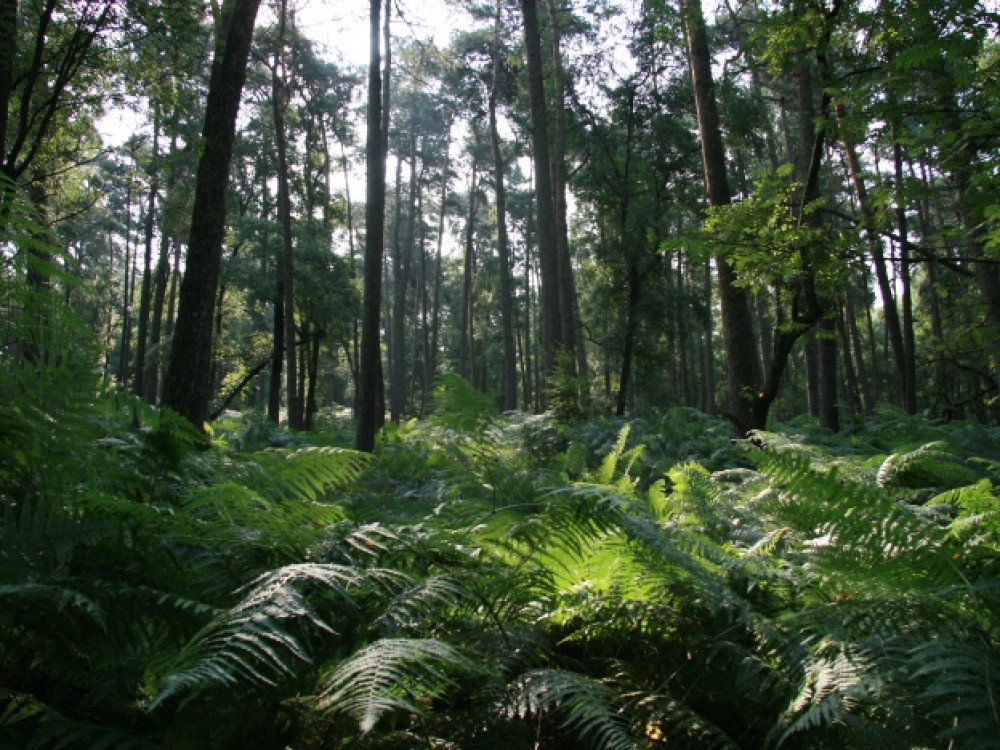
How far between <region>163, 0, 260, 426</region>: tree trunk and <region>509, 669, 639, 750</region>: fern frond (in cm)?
507

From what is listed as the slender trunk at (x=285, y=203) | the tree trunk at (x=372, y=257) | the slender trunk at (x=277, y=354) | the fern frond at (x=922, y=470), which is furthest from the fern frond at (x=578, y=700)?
the slender trunk at (x=277, y=354)

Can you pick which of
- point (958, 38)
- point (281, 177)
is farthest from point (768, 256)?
point (281, 177)

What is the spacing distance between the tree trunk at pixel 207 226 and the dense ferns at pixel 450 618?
3343 mm

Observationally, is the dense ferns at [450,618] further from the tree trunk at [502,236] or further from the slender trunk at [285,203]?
the tree trunk at [502,236]

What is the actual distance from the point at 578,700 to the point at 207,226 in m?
5.86

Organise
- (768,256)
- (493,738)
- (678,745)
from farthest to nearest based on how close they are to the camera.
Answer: (768,256) < (678,745) < (493,738)

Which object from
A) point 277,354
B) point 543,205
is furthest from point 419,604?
point 277,354

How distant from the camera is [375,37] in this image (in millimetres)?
10172

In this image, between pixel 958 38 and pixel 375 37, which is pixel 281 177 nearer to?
pixel 375 37

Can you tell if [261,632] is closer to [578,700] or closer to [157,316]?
[578,700]

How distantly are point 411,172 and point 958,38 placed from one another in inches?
1094

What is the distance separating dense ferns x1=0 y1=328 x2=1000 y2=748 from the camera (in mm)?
1383

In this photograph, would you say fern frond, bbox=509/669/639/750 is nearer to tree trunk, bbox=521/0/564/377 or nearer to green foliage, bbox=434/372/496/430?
green foliage, bbox=434/372/496/430

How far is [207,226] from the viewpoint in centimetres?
609
